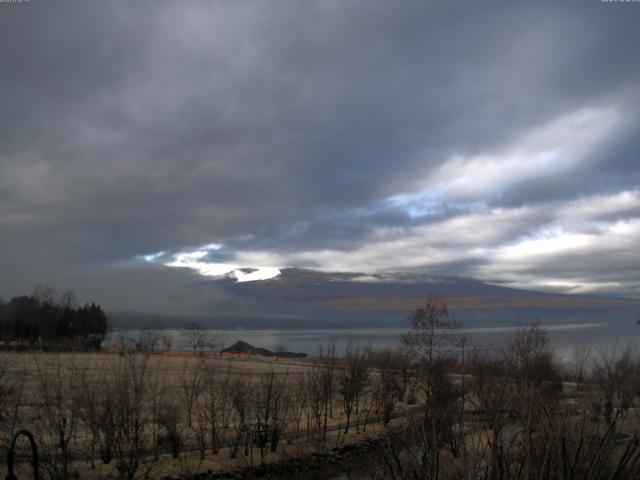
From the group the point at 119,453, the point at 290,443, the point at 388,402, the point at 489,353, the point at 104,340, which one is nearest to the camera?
the point at 119,453

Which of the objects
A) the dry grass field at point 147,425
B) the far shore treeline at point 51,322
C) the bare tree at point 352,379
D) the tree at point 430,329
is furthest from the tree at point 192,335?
the dry grass field at point 147,425

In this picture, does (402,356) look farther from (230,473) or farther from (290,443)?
(230,473)

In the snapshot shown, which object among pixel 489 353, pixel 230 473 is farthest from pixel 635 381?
pixel 230 473

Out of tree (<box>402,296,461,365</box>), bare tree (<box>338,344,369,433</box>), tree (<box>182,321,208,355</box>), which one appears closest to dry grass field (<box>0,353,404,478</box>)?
bare tree (<box>338,344,369,433</box>)

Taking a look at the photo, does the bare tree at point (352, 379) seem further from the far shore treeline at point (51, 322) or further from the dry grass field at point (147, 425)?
the far shore treeline at point (51, 322)

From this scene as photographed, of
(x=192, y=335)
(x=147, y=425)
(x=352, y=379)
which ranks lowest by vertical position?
(x=147, y=425)

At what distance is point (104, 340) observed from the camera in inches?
5684

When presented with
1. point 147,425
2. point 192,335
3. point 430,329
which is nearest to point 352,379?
point 430,329

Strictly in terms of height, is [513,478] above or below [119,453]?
above

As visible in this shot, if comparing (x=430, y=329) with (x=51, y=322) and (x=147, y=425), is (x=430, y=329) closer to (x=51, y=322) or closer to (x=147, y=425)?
(x=147, y=425)

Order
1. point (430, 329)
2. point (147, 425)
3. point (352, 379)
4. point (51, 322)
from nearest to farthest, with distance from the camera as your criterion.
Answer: point (147, 425), point (352, 379), point (430, 329), point (51, 322)

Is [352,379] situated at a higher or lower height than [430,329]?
lower

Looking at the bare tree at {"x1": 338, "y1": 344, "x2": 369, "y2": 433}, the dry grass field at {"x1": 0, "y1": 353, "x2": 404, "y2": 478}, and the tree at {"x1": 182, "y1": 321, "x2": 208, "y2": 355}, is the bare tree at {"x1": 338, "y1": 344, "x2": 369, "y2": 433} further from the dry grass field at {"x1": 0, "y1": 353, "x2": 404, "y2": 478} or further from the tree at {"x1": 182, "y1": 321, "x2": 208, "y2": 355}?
the tree at {"x1": 182, "y1": 321, "x2": 208, "y2": 355}

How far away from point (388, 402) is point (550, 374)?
49.5ft
